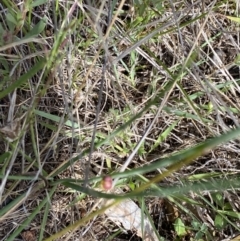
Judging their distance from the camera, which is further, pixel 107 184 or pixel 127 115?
pixel 127 115

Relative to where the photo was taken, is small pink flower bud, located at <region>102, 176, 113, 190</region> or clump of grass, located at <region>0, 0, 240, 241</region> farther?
clump of grass, located at <region>0, 0, 240, 241</region>

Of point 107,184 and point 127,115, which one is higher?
point 107,184

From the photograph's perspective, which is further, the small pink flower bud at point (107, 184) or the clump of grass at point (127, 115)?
the clump of grass at point (127, 115)

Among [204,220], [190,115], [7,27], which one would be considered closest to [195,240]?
[204,220]

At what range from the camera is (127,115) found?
133 centimetres

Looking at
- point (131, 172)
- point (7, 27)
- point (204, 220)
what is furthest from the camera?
point (204, 220)

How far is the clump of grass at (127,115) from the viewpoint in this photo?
126 centimetres

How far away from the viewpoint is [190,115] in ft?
4.38

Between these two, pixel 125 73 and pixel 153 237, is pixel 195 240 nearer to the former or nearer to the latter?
pixel 153 237

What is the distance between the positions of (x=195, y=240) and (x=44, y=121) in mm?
583

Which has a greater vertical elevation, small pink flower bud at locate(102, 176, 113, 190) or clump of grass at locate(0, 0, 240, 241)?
small pink flower bud at locate(102, 176, 113, 190)

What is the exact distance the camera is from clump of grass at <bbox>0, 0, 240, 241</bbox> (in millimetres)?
1262

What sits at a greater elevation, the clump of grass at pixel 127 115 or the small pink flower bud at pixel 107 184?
the small pink flower bud at pixel 107 184

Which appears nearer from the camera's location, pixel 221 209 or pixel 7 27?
pixel 7 27
